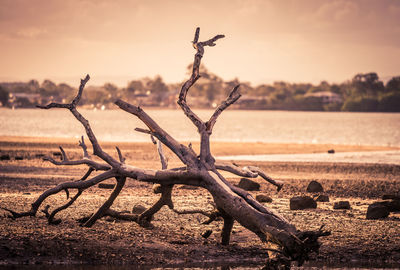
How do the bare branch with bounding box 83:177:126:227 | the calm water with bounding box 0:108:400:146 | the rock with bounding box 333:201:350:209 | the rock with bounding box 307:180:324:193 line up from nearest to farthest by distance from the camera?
the bare branch with bounding box 83:177:126:227 → the rock with bounding box 333:201:350:209 → the rock with bounding box 307:180:324:193 → the calm water with bounding box 0:108:400:146

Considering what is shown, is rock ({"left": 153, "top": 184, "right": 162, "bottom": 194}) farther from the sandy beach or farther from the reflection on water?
the reflection on water

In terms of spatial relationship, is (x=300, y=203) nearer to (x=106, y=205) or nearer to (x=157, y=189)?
(x=157, y=189)

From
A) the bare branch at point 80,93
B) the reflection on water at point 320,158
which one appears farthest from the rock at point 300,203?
the reflection on water at point 320,158

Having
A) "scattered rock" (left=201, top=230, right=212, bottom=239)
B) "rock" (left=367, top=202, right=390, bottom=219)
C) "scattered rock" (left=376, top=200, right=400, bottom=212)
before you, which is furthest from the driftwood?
"scattered rock" (left=376, top=200, right=400, bottom=212)

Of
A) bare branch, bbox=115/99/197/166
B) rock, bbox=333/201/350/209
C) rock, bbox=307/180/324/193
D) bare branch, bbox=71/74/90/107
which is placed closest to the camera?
bare branch, bbox=115/99/197/166

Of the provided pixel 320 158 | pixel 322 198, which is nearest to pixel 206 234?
pixel 322 198

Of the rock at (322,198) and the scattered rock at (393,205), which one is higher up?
the scattered rock at (393,205)

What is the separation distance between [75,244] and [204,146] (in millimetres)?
2975

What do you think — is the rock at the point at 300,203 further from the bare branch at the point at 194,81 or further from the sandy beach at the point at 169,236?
the bare branch at the point at 194,81

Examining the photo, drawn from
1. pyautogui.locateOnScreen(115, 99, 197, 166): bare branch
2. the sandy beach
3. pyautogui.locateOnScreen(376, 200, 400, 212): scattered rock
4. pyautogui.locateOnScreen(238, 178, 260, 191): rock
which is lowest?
the sandy beach

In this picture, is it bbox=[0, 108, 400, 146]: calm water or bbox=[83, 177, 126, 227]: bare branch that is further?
bbox=[0, 108, 400, 146]: calm water

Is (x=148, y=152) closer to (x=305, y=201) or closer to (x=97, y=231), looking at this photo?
(x=305, y=201)

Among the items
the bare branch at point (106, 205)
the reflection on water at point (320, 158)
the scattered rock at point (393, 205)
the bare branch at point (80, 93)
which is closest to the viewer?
the bare branch at point (80, 93)

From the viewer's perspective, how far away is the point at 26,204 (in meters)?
16.2
